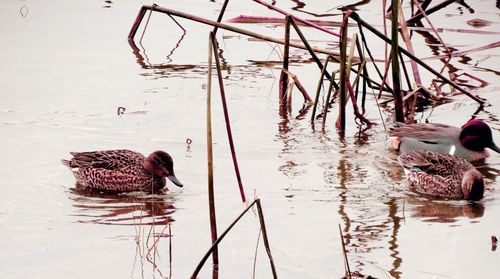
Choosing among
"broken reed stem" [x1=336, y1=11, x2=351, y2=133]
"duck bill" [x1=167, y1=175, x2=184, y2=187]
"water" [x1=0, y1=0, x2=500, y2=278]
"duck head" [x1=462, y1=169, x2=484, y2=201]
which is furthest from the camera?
"broken reed stem" [x1=336, y1=11, x2=351, y2=133]

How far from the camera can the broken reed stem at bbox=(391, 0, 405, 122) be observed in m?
9.89

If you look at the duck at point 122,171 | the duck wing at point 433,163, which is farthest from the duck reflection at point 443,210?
the duck at point 122,171

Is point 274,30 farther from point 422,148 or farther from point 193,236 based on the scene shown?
point 193,236

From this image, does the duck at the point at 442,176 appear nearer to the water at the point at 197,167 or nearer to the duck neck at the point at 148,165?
the water at the point at 197,167

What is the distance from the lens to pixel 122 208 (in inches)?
361

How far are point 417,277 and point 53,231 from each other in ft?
9.51

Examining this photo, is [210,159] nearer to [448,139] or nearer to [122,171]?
[122,171]

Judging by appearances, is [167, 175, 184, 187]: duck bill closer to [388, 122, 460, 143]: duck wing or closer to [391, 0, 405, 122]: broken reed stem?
[391, 0, 405, 122]: broken reed stem

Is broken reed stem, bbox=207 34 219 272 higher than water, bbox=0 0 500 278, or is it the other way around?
broken reed stem, bbox=207 34 219 272

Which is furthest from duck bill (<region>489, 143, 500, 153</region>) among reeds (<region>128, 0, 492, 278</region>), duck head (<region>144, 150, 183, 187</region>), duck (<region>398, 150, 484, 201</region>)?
duck head (<region>144, 150, 183, 187</region>)

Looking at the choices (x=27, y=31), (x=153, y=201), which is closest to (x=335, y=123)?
(x=153, y=201)

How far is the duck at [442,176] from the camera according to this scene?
943cm

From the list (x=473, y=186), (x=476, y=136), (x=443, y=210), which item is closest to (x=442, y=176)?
(x=473, y=186)

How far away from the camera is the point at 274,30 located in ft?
53.3
